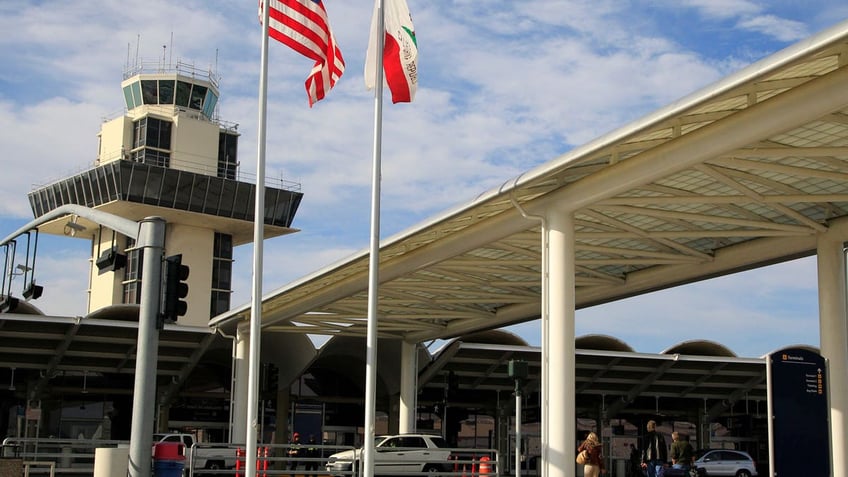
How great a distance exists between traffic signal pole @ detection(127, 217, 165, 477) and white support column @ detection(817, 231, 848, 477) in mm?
12024

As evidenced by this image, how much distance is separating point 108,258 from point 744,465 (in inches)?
1380

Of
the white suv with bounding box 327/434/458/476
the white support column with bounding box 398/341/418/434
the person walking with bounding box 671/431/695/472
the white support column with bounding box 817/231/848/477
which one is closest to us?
the white support column with bounding box 817/231/848/477

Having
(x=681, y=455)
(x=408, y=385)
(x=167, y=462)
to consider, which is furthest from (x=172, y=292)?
(x=408, y=385)

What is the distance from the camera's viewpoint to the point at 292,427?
4978cm

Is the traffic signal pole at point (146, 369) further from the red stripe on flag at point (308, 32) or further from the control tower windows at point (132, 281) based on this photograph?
the control tower windows at point (132, 281)

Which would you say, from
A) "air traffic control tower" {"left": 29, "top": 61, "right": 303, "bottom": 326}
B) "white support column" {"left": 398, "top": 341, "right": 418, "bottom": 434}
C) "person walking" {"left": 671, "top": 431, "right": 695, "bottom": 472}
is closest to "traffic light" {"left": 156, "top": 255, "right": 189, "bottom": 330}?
"person walking" {"left": 671, "top": 431, "right": 695, "bottom": 472}

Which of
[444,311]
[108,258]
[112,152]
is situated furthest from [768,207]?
[112,152]

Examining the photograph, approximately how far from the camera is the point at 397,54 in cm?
1827

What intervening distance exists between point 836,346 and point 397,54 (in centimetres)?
1004

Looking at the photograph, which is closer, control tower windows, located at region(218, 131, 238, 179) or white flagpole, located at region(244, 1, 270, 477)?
white flagpole, located at region(244, 1, 270, 477)

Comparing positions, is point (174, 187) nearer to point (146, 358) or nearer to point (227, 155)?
point (227, 155)

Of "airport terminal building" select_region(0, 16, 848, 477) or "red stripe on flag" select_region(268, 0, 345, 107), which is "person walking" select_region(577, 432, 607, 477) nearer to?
"airport terminal building" select_region(0, 16, 848, 477)

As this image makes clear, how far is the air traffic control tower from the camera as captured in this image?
62938 millimetres

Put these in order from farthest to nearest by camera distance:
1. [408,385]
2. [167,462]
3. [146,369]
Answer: [408,385], [167,462], [146,369]
